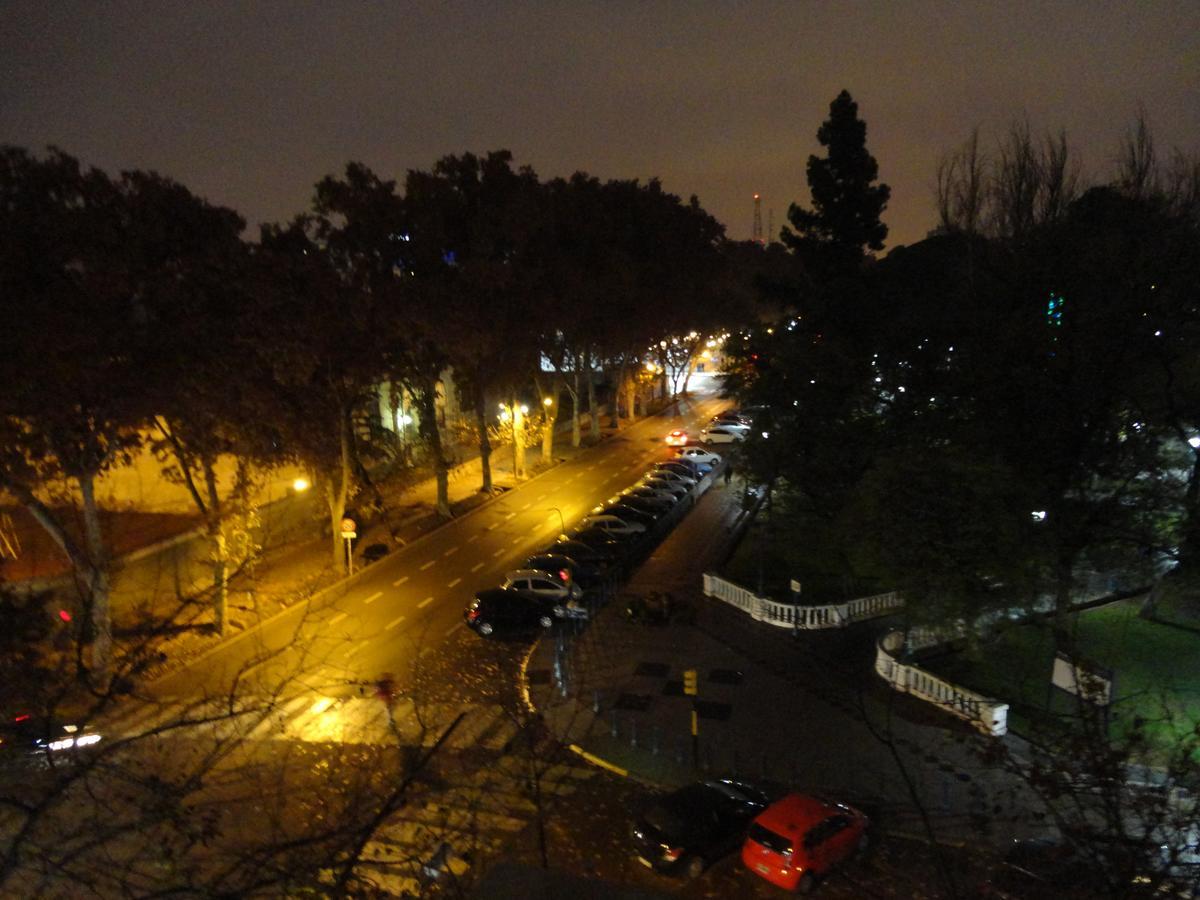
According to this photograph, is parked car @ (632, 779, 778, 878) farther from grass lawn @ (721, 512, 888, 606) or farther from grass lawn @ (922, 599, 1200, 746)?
grass lawn @ (721, 512, 888, 606)

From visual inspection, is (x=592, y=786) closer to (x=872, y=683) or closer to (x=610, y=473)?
(x=872, y=683)

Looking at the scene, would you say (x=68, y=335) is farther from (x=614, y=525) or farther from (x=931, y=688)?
(x=931, y=688)

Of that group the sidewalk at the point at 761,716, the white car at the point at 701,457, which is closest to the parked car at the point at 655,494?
the white car at the point at 701,457

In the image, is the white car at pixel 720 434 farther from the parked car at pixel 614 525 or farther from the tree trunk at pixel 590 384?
the parked car at pixel 614 525

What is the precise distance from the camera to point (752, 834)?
11242mm

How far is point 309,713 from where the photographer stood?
1631cm

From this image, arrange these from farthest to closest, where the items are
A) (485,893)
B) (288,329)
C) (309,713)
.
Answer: (288,329) → (309,713) → (485,893)

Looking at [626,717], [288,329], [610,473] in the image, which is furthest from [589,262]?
[626,717]

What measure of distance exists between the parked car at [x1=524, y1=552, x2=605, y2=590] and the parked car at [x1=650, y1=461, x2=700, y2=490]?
35.1ft

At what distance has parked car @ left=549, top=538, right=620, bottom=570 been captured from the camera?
79.4 feet

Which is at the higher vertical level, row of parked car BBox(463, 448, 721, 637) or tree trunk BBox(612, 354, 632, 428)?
tree trunk BBox(612, 354, 632, 428)

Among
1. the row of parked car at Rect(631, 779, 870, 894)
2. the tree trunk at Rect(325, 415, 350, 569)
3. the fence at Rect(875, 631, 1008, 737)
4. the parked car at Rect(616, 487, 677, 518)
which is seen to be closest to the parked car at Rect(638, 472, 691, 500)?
the parked car at Rect(616, 487, 677, 518)

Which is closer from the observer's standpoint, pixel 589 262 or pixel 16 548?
pixel 16 548

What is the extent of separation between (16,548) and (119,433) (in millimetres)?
9167
